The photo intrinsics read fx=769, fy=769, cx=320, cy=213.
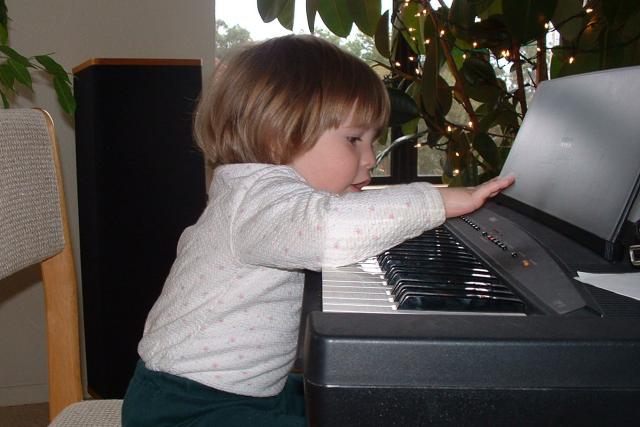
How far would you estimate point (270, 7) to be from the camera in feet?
7.49

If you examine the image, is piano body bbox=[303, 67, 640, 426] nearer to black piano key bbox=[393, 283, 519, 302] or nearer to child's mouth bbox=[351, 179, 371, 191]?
black piano key bbox=[393, 283, 519, 302]

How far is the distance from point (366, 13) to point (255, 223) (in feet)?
5.57

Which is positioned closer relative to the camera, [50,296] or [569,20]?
[50,296]

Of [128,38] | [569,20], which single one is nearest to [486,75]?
[569,20]

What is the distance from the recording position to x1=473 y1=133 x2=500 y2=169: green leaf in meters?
2.28

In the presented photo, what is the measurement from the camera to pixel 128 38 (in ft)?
9.29

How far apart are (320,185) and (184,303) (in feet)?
0.83

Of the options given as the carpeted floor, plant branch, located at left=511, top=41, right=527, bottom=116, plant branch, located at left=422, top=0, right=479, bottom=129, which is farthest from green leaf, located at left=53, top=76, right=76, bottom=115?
plant branch, located at left=511, top=41, right=527, bottom=116

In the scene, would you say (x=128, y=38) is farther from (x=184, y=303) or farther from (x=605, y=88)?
(x=605, y=88)

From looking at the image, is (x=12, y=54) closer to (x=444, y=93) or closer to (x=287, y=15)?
(x=287, y=15)

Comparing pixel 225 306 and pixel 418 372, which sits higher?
pixel 418 372

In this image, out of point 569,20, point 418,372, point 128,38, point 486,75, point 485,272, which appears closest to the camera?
point 418,372

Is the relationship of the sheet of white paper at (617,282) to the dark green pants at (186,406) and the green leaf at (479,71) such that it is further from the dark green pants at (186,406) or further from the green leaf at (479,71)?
the green leaf at (479,71)

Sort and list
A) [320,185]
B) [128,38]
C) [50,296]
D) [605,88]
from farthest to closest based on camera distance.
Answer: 1. [128,38]
2. [50,296]
3. [320,185]
4. [605,88]
